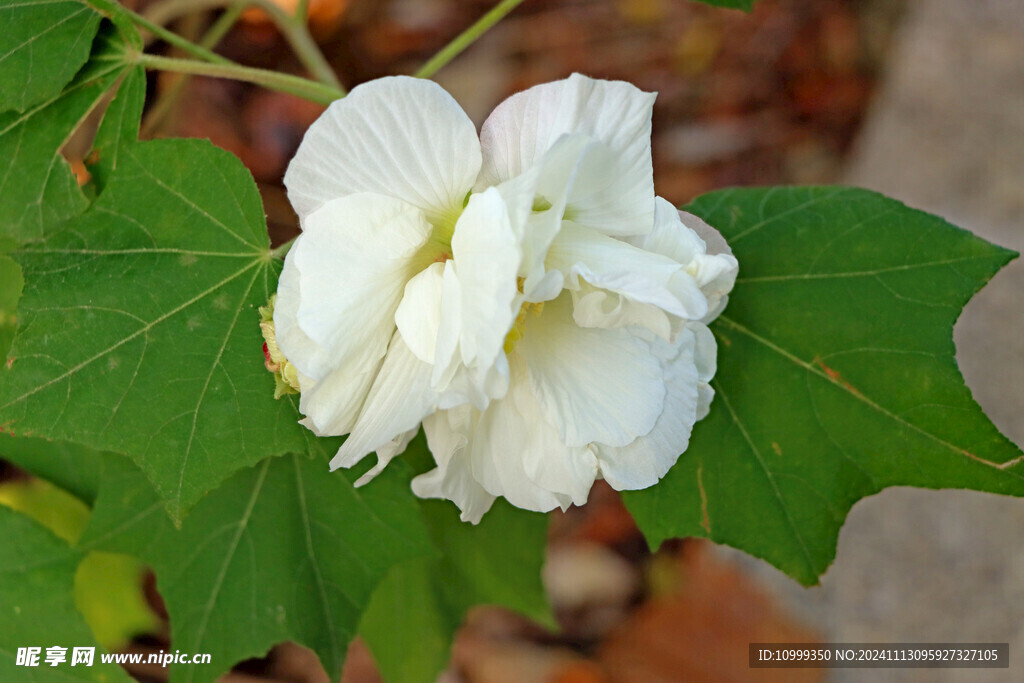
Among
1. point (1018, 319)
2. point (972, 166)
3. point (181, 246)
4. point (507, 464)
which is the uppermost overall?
point (181, 246)

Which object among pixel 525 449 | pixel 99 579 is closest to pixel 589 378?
pixel 525 449

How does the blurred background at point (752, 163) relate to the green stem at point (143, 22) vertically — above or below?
below

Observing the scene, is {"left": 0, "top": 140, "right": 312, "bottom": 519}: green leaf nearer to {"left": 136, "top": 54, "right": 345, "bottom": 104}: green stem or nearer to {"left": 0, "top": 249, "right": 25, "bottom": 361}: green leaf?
{"left": 136, "top": 54, "right": 345, "bottom": 104}: green stem

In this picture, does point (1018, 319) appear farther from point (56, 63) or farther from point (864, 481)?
point (56, 63)

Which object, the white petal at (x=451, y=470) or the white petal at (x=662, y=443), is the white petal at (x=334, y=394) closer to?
the white petal at (x=451, y=470)

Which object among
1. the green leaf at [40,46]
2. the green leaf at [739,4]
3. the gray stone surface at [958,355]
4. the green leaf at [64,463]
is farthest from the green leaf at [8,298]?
the gray stone surface at [958,355]

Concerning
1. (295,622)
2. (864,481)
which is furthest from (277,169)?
(864,481)

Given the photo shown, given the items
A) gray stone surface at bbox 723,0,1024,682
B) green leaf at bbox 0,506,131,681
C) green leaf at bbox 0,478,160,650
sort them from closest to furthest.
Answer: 1. green leaf at bbox 0,506,131,681
2. green leaf at bbox 0,478,160,650
3. gray stone surface at bbox 723,0,1024,682

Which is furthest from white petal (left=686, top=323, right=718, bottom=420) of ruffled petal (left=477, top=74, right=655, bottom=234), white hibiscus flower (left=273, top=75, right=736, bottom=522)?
ruffled petal (left=477, top=74, right=655, bottom=234)
